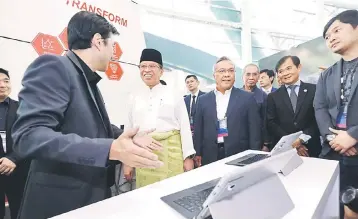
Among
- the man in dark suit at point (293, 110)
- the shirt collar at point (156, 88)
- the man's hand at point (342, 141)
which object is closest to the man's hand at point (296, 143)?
the man in dark suit at point (293, 110)

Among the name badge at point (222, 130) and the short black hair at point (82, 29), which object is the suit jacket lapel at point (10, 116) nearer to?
the short black hair at point (82, 29)

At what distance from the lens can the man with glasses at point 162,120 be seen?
2.21 metres

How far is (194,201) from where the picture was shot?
86 cm

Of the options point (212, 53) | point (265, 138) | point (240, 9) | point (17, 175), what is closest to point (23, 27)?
point (17, 175)

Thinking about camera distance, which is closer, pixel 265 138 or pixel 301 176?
pixel 301 176

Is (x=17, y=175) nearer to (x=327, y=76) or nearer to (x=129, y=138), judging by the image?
(x=129, y=138)

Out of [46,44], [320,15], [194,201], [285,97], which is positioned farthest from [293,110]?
[320,15]

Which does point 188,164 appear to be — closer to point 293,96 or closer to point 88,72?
point 293,96

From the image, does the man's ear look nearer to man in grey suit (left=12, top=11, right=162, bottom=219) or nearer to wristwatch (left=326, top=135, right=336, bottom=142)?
man in grey suit (left=12, top=11, right=162, bottom=219)

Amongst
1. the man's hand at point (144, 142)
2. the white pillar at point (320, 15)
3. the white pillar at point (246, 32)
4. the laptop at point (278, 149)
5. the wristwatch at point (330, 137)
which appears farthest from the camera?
the white pillar at point (246, 32)

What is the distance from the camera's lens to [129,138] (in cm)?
76

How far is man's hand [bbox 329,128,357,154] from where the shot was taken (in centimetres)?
170

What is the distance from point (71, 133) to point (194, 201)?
0.46m

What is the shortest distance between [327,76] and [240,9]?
518 centimetres
